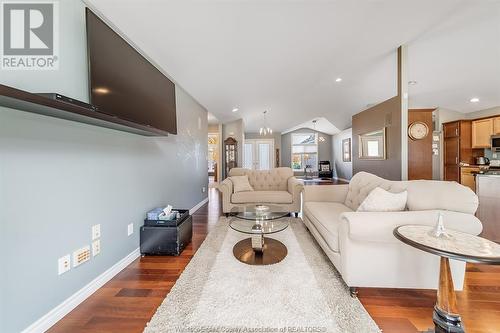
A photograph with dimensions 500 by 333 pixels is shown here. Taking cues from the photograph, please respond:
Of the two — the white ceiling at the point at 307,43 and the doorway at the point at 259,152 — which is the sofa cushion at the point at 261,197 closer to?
the white ceiling at the point at 307,43

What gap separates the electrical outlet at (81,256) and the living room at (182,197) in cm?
1

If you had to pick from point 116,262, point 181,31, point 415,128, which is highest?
point 181,31

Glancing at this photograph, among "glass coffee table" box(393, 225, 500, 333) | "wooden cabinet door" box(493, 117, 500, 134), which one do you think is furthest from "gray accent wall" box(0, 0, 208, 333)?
"wooden cabinet door" box(493, 117, 500, 134)

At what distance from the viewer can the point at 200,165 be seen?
4836 mm

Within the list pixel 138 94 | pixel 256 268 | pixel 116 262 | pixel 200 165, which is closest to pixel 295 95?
pixel 200 165

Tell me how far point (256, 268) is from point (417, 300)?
134cm

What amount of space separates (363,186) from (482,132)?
526cm

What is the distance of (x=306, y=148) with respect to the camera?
10984mm

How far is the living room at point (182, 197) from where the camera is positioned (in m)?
1.32

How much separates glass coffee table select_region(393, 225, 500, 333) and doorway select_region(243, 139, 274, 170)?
9426 mm

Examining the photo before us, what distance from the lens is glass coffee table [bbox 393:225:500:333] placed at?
1.14 metres

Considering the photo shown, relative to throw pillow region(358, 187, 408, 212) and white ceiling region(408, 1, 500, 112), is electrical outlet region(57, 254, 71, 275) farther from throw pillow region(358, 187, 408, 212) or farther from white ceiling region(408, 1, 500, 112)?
white ceiling region(408, 1, 500, 112)

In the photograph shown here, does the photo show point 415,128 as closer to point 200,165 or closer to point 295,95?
point 295,95

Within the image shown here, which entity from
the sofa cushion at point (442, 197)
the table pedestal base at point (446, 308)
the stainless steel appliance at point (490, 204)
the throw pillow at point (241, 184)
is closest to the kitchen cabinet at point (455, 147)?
the stainless steel appliance at point (490, 204)
